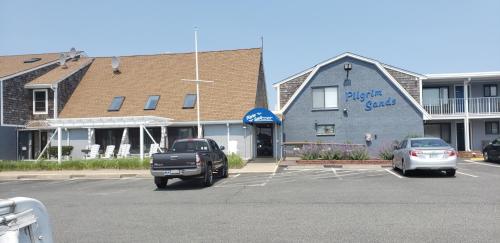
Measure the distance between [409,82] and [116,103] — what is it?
18.7 metres

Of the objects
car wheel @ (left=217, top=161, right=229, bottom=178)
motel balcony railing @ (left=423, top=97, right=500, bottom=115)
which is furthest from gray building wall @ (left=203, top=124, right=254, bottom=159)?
motel balcony railing @ (left=423, top=97, right=500, bottom=115)

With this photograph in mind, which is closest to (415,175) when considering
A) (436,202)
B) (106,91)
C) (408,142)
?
(408,142)

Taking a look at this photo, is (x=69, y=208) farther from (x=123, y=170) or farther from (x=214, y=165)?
(x=123, y=170)

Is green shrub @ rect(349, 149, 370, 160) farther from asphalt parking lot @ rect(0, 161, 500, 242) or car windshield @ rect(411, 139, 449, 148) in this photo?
asphalt parking lot @ rect(0, 161, 500, 242)

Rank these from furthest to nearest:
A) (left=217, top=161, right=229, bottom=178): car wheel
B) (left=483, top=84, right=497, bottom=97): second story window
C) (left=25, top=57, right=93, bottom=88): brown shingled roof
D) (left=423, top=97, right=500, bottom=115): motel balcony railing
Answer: (left=483, top=84, right=497, bottom=97): second story window < (left=423, top=97, right=500, bottom=115): motel balcony railing < (left=25, top=57, right=93, bottom=88): brown shingled roof < (left=217, top=161, right=229, bottom=178): car wheel

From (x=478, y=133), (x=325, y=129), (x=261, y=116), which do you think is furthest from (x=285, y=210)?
(x=478, y=133)

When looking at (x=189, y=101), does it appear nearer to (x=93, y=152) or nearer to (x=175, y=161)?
(x=93, y=152)

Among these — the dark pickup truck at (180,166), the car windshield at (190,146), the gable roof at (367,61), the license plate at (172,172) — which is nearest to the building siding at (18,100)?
the gable roof at (367,61)

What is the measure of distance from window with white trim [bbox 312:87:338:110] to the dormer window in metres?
17.6

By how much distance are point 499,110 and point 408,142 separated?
16893 millimetres

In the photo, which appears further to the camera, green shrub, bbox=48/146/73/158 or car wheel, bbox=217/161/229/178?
green shrub, bbox=48/146/73/158

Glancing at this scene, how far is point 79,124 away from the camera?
25156mm

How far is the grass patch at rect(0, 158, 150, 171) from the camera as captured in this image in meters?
23.2

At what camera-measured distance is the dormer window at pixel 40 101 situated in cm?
3106
